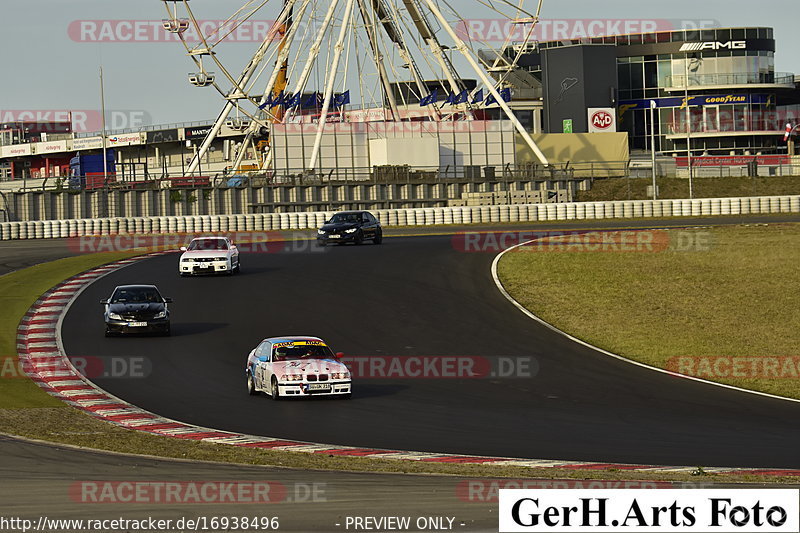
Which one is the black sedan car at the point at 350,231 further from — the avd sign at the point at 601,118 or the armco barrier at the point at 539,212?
the avd sign at the point at 601,118

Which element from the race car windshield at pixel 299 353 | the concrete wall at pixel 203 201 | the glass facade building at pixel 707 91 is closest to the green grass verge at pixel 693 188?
the concrete wall at pixel 203 201

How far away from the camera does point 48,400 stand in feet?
68.2

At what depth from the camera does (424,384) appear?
75.2ft

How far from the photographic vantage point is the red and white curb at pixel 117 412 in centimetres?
1505

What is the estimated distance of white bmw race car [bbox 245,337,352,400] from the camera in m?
21.0

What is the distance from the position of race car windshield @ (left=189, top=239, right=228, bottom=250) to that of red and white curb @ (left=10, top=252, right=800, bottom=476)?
16.5 feet

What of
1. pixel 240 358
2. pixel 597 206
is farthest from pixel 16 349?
pixel 597 206

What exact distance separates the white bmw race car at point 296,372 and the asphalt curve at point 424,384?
11.3 inches

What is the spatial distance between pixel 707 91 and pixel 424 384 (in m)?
94.5

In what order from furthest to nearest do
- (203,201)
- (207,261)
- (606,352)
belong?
(203,201) → (207,261) → (606,352)

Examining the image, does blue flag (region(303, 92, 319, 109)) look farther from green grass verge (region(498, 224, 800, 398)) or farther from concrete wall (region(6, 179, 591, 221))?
green grass verge (region(498, 224, 800, 398))

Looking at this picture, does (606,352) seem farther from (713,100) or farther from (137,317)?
(713,100)

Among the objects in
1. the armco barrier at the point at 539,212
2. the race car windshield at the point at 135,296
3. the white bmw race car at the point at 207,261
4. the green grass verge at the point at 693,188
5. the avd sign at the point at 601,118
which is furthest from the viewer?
the avd sign at the point at 601,118

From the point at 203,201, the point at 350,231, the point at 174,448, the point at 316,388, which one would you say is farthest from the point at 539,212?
the point at 174,448
